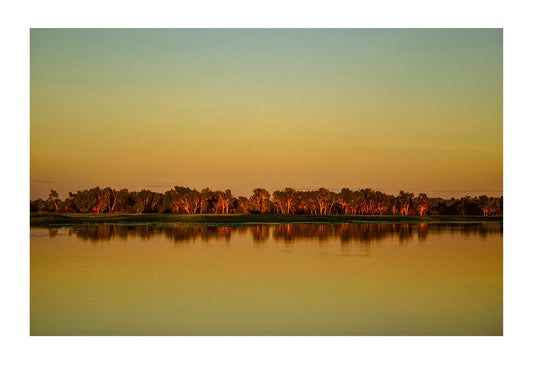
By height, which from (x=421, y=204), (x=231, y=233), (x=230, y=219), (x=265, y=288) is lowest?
(x=265, y=288)

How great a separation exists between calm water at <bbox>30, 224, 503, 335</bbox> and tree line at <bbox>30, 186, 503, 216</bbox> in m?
2.04

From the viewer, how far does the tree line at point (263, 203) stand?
19.1 m

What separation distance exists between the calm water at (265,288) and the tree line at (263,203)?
2.04m

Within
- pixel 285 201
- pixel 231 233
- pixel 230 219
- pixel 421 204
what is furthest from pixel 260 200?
pixel 421 204

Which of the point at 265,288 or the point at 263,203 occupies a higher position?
the point at 263,203

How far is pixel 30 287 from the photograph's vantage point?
37.2ft

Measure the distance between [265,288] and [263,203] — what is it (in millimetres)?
11497

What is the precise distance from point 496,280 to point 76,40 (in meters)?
10.4

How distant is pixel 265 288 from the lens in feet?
36.5

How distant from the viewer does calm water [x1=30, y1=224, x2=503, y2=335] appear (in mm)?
9312

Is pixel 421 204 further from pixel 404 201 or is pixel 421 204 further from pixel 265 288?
pixel 265 288
